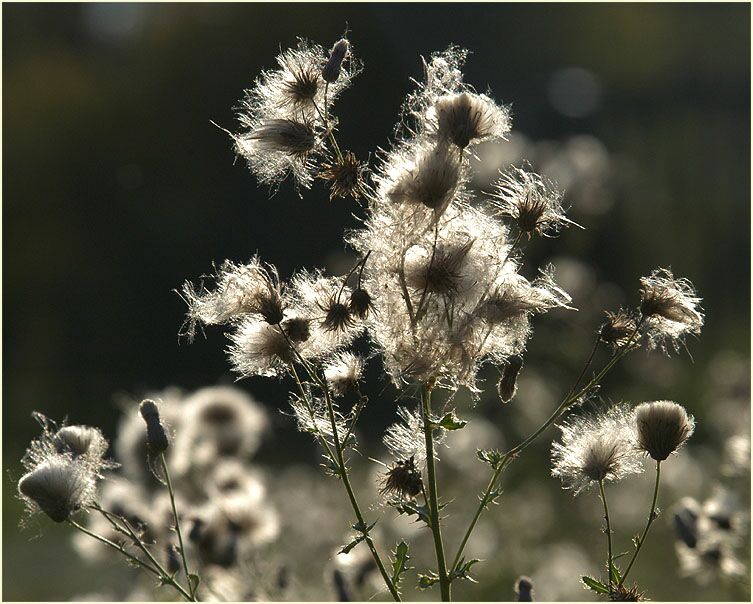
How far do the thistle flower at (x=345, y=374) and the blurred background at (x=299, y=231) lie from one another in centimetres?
247

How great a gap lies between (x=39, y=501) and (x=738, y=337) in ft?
43.0

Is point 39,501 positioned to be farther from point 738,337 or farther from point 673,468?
point 738,337

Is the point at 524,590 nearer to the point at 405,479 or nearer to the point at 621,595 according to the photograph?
the point at 621,595

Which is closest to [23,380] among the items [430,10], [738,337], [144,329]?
[144,329]

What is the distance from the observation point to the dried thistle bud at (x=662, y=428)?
252 cm

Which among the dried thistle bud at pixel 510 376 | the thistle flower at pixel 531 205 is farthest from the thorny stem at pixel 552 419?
the thistle flower at pixel 531 205

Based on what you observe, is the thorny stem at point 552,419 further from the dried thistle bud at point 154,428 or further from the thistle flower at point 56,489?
the thistle flower at point 56,489

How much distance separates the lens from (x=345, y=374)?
260 cm

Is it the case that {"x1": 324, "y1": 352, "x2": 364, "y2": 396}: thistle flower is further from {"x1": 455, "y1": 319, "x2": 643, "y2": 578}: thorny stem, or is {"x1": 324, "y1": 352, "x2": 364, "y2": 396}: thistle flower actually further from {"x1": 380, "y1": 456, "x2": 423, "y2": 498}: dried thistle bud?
{"x1": 455, "y1": 319, "x2": 643, "y2": 578}: thorny stem

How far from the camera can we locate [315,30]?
21.8 meters

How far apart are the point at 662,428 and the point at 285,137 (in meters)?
1.31

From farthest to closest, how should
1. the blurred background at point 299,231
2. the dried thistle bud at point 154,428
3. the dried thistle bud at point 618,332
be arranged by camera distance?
1. the blurred background at point 299,231
2. the dried thistle bud at point 154,428
3. the dried thistle bud at point 618,332

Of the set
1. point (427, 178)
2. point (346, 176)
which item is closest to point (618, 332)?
point (427, 178)

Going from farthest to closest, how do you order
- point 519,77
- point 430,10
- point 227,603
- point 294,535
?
point 519,77
point 430,10
point 294,535
point 227,603
